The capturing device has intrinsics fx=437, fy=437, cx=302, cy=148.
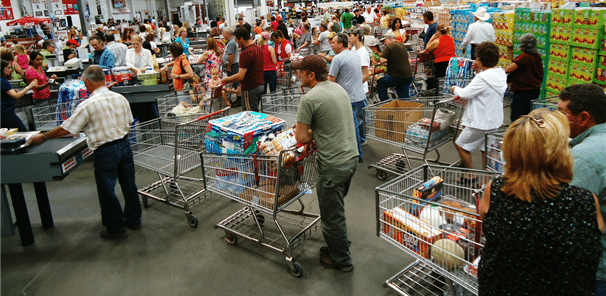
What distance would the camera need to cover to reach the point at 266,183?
3771 millimetres

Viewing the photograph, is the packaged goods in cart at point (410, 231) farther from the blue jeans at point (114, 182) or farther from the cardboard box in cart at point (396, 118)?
the blue jeans at point (114, 182)

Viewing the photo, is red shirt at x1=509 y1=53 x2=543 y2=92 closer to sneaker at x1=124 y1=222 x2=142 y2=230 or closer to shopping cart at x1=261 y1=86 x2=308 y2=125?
shopping cart at x1=261 y1=86 x2=308 y2=125

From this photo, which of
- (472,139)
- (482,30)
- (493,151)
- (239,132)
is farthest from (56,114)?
(482,30)

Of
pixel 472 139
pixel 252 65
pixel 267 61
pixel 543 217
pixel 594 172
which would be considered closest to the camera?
pixel 543 217

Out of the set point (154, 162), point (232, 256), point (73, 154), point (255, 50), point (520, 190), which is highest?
point (255, 50)

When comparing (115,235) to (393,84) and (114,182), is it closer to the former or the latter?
(114,182)

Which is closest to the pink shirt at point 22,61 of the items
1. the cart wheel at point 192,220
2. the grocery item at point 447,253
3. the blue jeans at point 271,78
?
the blue jeans at point 271,78

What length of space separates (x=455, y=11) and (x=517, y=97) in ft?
20.2

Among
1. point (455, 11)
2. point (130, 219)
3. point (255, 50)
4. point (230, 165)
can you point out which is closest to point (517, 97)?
point (255, 50)

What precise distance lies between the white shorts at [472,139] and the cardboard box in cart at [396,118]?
545 mm

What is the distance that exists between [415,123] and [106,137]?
131 inches

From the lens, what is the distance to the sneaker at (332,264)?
3.76 m

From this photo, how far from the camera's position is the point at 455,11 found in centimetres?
1153

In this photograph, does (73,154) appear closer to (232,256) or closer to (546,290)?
(232,256)
